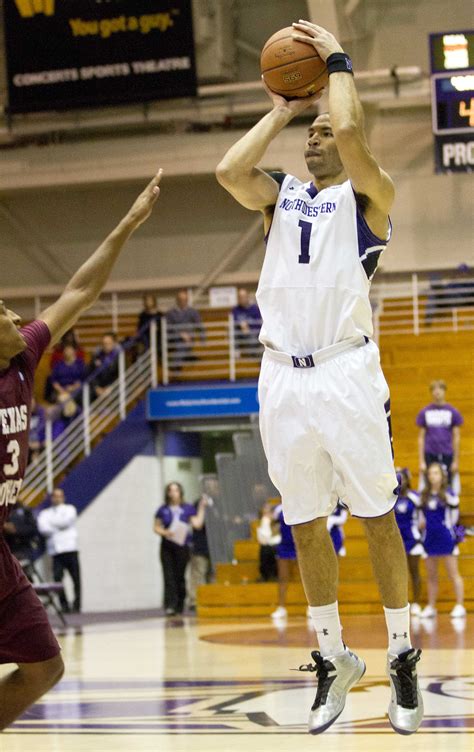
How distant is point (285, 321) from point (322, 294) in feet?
0.75

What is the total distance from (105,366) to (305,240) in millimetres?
16140

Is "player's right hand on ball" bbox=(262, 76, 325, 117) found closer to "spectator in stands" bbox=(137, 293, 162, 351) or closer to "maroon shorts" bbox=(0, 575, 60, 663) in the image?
"maroon shorts" bbox=(0, 575, 60, 663)

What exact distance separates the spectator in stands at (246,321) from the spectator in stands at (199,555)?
11.2ft

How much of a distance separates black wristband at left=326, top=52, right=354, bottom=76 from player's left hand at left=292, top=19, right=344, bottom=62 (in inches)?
1.5

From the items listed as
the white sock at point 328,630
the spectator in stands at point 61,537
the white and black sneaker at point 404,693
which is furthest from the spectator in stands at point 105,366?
the white and black sneaker at point 404,693

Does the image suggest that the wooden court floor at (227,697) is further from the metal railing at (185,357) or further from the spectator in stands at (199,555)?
the metal railing at (185,357)

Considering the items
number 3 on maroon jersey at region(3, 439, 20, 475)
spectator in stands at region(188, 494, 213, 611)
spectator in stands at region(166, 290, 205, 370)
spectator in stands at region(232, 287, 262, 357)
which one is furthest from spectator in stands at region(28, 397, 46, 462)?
number 3 on maroon jersey at region(3, 439, 20, 475)

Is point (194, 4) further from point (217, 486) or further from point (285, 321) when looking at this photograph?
point (285, 321)

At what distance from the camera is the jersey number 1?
5809 mm

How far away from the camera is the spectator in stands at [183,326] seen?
22.3m

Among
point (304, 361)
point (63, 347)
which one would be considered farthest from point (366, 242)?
point (63, 347)

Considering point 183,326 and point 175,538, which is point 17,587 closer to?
point 175,538

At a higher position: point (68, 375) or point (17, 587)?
point (68, 375)

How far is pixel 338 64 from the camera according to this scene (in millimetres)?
5719
